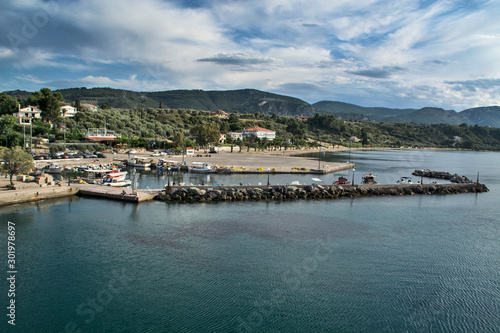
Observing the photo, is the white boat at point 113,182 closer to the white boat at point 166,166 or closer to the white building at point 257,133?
the white boat at point 166,166

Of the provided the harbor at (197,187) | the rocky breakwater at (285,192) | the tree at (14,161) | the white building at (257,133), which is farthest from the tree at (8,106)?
the white building at (257,133)

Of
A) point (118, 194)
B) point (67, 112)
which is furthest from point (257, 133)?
point (118, 194)

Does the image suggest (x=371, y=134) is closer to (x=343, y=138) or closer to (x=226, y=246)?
(x=343, y=138)

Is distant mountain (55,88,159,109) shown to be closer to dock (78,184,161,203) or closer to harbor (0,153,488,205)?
harbor (0,153,488,205)

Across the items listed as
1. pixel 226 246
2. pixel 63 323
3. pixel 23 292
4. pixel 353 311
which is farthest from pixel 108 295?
pixel 353 311

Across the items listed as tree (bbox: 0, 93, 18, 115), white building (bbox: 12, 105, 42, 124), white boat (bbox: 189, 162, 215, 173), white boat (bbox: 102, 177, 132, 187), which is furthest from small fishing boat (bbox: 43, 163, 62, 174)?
tree (bbox: 0, 93, 18, 115)

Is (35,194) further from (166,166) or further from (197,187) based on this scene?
(166,166)
